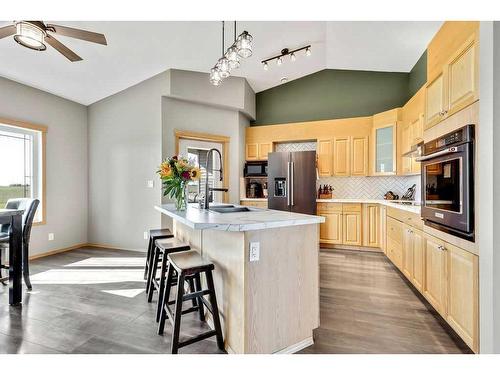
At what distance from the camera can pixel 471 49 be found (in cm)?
172

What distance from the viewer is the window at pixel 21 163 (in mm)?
3850

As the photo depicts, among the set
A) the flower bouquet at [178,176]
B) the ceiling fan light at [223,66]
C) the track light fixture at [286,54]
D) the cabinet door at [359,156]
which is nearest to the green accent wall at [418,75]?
the cabinet door at [359,156]

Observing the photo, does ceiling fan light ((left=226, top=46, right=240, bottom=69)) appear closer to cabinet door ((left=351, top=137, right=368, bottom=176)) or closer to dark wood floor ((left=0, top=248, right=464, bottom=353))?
dark wood floor ((left=0, top=248, right=464, bottom=353))

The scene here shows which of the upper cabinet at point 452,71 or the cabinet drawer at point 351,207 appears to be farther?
the cabinet drawer at point 351,207

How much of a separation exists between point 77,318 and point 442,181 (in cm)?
Answer: 322

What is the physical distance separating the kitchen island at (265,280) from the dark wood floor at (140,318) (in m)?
0.23

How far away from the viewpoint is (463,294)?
1.75m

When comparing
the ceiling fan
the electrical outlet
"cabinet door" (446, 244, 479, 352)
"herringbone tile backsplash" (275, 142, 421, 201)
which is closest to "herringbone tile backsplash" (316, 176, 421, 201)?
"herringbone tile backsplash" (275, 142, 421, 201)

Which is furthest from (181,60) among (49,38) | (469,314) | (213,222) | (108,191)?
(469,314)

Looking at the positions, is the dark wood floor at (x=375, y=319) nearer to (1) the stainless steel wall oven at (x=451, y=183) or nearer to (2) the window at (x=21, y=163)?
(1) the stainless steel wall oven at (x=451, y=183)

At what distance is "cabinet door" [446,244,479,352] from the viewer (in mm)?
1615

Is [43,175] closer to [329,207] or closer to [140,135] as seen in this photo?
[140,135]
